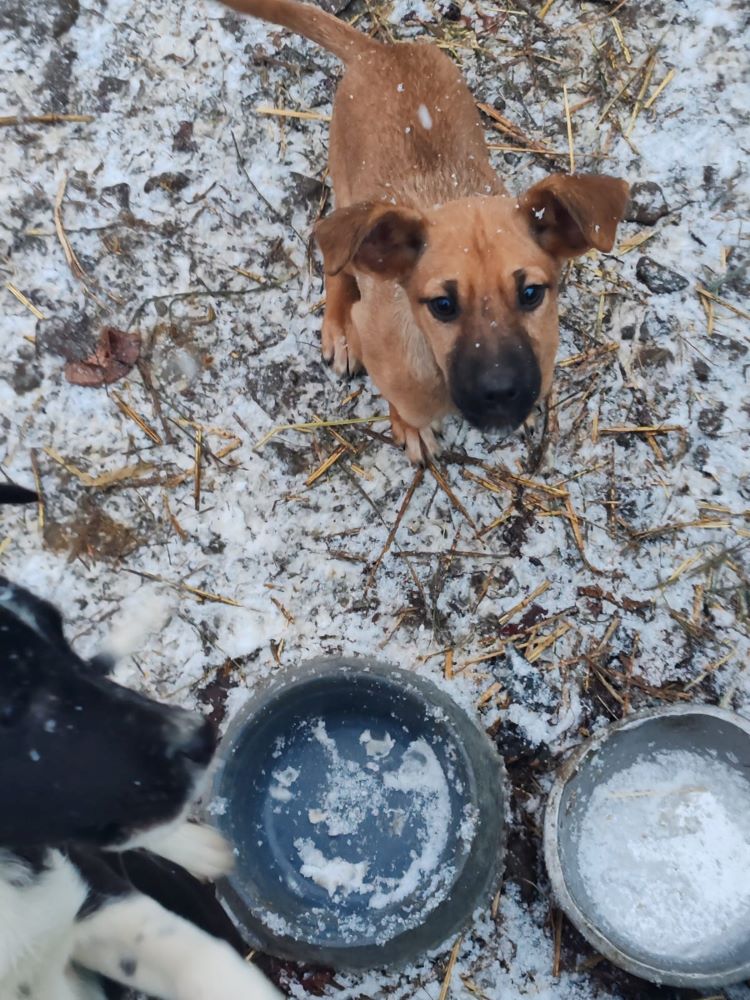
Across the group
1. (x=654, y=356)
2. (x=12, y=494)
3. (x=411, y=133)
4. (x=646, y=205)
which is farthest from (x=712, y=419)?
(x=12, y=494)

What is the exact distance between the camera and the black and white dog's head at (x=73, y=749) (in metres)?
1.84

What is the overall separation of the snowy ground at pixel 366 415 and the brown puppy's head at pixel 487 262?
2.38ft

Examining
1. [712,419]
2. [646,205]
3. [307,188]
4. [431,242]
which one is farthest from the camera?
[307,188]

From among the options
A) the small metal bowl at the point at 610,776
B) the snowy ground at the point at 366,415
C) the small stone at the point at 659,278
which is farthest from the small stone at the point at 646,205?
the small metal bowl at the point at 610,776

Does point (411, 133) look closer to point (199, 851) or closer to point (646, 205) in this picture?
point (646, 205)

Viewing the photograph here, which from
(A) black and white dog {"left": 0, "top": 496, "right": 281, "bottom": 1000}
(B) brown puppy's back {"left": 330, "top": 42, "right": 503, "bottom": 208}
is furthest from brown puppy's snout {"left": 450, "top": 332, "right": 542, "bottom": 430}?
(A) black and white dog {"left": 0, "top": 496, "right": 281, "bottom": 1000}

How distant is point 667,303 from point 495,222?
Result: 1292mm

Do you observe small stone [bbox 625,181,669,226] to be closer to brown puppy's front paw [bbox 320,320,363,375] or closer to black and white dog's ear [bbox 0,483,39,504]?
brown puppy's front paw [bbox 320,320,363,375]

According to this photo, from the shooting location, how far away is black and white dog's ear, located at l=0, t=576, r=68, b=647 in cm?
203

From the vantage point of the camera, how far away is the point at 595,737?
8.61 feet

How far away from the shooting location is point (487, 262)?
233 cm

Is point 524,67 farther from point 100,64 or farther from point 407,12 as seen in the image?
point 100,64

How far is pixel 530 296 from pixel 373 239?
1.68 feet

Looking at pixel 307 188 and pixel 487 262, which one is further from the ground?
pixel 307 188
